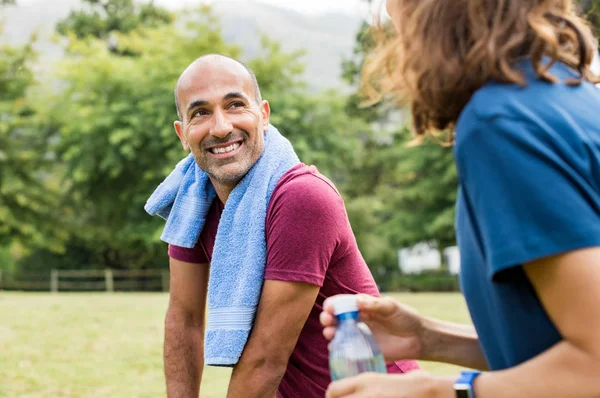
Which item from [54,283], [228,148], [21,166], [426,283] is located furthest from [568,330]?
[426,283]

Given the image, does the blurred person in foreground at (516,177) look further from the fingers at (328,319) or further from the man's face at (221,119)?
the man's face at (221,119)

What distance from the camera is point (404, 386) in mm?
1523

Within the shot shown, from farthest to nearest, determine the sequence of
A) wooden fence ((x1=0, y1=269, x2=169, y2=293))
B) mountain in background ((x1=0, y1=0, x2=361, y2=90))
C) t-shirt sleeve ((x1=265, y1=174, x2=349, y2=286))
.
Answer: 1. mountain in background ((x1=0, y1=0, x2=361, y2=90))
2. wooden fence ((x1=0, y1=269, x2=169, y2=293))
3. t-shirt sleeve ((x1=265, y1=174, x2=349, y2=286))

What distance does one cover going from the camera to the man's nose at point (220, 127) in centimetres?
296

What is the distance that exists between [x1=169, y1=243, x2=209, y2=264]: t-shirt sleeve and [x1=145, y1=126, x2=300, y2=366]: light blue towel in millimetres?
86

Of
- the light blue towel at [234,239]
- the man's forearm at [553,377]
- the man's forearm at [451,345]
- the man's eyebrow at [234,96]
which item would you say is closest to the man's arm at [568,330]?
the man's forearm at [553,377]

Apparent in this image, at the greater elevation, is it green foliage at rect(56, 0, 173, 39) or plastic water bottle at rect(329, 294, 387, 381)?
plastic water bottle at rect(329, 294, 387, 381)

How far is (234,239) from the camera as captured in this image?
2812 mm

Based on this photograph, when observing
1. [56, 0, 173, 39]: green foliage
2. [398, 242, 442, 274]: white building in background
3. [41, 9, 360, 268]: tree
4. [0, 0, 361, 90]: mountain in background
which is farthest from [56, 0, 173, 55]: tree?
[0, 0, 361, 90]: mountain in background

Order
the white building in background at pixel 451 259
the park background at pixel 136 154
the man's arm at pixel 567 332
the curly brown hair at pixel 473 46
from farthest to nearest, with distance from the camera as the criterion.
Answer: the white building in background at pixel 451 259 → the park background at pixel 136 154 → the curly brown hair at pixel 473 46 → the man's arm at pixel 567 332

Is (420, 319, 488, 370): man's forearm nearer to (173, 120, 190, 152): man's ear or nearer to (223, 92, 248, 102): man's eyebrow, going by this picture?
Result: (223, 92, 248, 102): man's eyebrow

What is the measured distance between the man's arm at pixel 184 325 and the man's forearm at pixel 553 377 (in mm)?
1950

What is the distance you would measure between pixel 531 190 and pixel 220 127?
1776 mm

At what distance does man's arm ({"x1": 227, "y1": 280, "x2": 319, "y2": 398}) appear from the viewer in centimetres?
259
